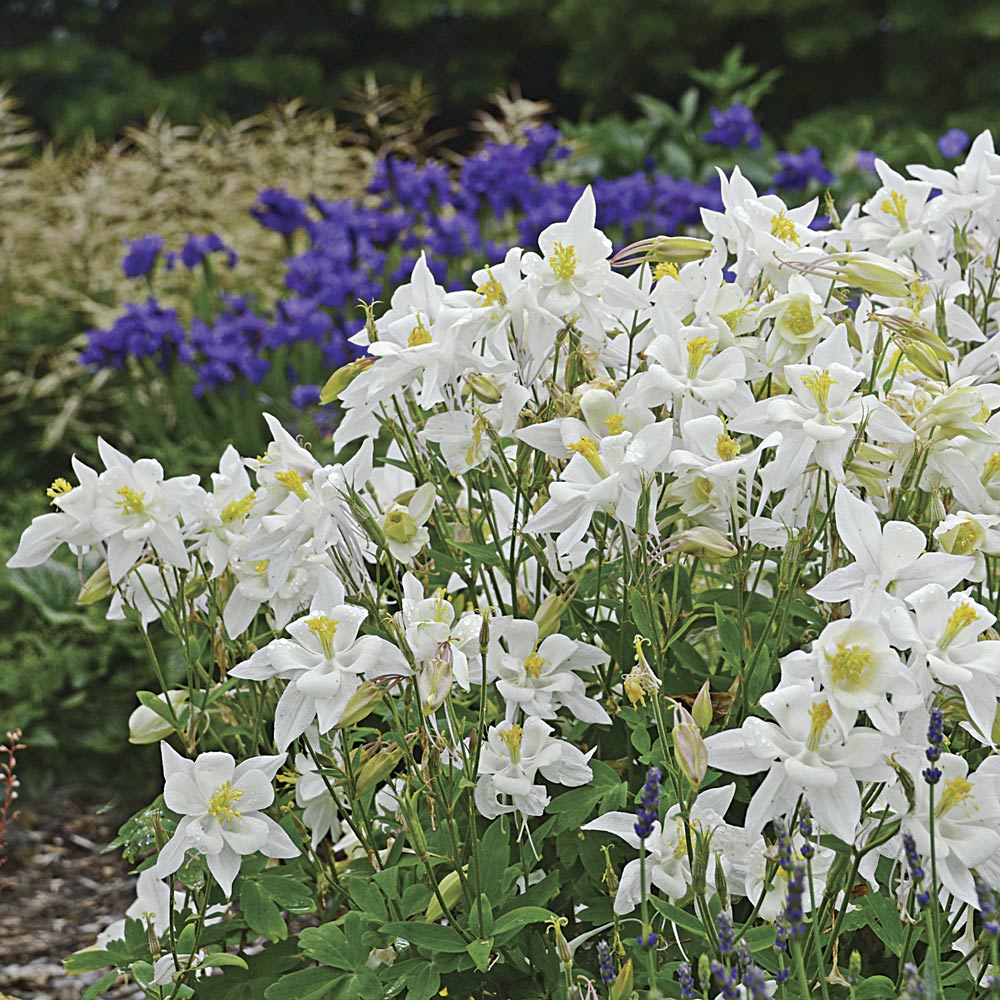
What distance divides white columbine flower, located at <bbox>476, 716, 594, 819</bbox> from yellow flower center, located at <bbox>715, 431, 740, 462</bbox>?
383 mm

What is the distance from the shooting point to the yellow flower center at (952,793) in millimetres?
1360

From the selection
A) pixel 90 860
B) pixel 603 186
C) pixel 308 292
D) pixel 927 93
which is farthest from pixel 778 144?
pixel 90 860

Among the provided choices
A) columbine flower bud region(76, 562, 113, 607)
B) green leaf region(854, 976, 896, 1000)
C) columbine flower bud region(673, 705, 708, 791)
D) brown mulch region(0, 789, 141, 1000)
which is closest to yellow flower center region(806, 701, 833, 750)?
columbine flower bud region(673, 705, 708, 791)

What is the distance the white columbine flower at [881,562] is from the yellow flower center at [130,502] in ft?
2.80

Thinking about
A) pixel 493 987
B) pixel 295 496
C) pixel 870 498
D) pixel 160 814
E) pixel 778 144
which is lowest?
pixel 778 144

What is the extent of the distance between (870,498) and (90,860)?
2292 mm

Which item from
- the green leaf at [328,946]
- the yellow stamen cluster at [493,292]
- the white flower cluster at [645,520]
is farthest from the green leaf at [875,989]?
the yellow stamen cluster at [493,292]

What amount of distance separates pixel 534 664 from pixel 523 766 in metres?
0.12

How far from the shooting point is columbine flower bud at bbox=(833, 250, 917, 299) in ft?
5.43

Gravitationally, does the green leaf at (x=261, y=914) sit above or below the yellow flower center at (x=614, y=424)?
below

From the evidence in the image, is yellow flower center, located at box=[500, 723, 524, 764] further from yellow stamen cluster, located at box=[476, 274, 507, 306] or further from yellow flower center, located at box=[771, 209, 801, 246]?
yellow flower center, located at box=[771, 209, 801, 246]

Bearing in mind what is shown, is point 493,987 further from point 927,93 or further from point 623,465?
point 927,93

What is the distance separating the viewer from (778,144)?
10.9 m

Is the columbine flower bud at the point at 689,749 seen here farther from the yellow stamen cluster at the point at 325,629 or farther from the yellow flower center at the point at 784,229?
the yellow flower center at the point at 784,229
